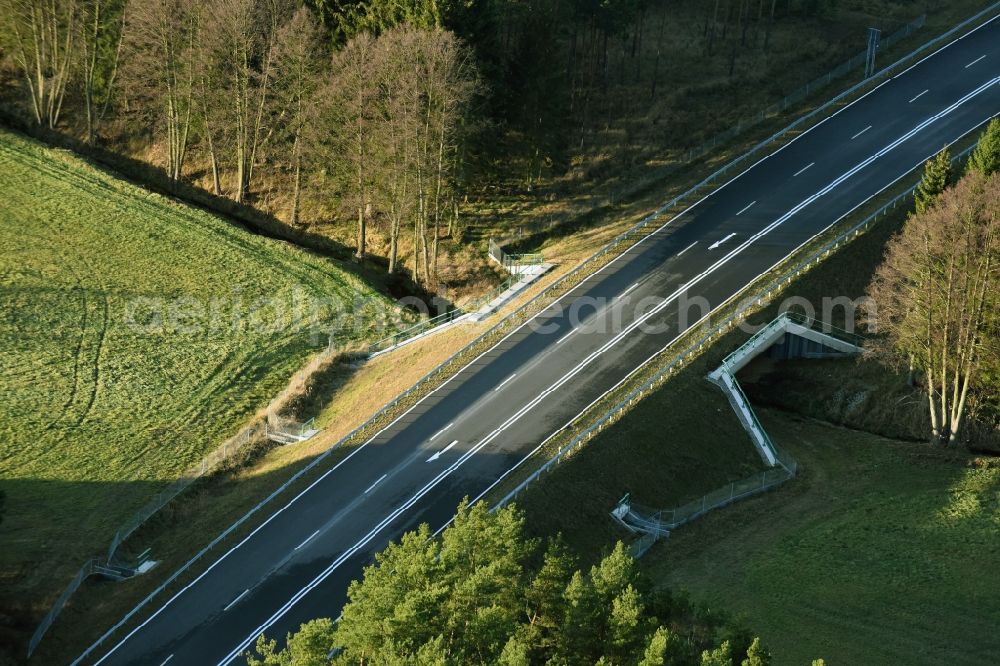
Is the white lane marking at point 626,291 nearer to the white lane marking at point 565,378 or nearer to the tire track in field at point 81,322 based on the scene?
the white lane marking at point 565,378

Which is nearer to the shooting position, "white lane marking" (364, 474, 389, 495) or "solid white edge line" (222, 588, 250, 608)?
"solid white edge line" (222, 588, 250, 608)

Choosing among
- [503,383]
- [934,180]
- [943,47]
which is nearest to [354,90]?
[503,383]

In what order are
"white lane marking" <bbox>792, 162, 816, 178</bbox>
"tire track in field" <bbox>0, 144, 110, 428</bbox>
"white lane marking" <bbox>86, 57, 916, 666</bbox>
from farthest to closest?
"white lane marking" <bbox>792, 162, 816, 178</bbox> < "tire track in field" <bbox>0, 144, 110, 428</bbox> < "white lane marking" <bbox>86, 57, 916, 666</bbox>

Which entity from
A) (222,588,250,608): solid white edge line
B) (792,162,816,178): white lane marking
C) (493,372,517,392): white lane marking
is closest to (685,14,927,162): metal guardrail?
(792,162,816,178): white lane marking

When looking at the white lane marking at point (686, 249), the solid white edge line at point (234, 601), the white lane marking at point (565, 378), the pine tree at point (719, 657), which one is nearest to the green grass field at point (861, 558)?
the pine tree at point (719, 657)

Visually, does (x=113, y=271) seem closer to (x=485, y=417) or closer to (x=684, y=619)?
(x=485, y=417)

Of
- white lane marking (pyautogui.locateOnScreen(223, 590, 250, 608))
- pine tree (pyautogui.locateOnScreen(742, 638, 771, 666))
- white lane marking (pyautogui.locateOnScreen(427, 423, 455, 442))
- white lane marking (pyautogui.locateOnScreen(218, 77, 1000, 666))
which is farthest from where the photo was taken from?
white lane marking (pyautogui.locateOnScreen(427, 423, 455, 442))

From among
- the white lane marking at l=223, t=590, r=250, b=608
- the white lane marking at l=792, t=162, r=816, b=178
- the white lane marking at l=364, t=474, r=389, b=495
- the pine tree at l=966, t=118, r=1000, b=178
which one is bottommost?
the white lane marking at l=223, t=590, r=250, b=608

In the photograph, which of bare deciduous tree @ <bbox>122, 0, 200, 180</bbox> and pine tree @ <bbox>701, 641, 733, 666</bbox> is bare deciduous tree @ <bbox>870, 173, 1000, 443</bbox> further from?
bare deciduous tree @ <bbox>122, 0, 200, 180</bbox>

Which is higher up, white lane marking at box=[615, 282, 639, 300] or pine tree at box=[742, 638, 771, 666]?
pine tree at box=[742, 638, 771, 666]
